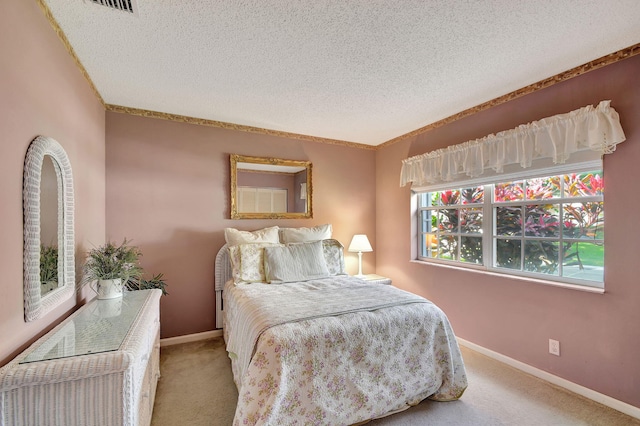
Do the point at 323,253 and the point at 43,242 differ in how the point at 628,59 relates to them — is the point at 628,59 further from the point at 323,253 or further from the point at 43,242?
the point at 43,242

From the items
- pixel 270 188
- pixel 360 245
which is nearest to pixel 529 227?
pixel 360 245

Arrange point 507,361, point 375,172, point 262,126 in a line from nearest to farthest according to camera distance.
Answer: point 507,361
point 262,126
point 375,172

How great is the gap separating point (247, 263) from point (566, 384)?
2.78 meters

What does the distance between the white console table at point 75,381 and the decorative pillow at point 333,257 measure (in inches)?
79.1

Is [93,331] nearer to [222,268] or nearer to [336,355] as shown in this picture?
[336,355]

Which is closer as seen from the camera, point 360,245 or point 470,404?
point 470,404

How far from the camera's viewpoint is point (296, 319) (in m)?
1.74

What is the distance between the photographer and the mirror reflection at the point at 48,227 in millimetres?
1414

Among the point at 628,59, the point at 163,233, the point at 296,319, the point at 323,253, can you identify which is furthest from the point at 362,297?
the point at 628,59

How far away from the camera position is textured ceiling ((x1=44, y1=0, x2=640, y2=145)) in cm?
152

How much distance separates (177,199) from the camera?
304 centimetres

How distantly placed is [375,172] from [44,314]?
12.3 feet

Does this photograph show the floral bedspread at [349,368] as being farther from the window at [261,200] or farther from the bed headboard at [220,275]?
the window at [261,200]

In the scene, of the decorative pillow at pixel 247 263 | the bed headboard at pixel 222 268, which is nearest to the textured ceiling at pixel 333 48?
the decorative pillow at pixel 247 263
